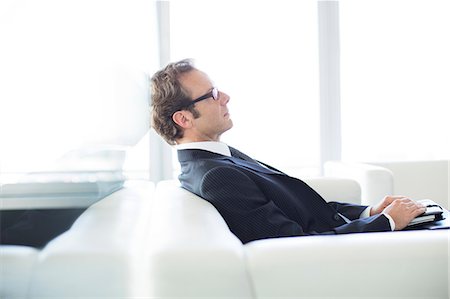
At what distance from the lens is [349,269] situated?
111 centimetres

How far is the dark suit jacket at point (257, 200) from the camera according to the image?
1529 millimetres

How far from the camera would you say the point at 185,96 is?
2182mm

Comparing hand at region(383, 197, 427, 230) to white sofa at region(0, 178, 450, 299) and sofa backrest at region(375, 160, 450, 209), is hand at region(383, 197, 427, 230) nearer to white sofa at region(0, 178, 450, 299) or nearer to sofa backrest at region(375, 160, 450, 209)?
white sofa at region(0, 178, 450, 299)

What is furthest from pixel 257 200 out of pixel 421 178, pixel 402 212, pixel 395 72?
pixel 395 72

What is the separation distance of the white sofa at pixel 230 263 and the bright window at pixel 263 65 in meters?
3.54

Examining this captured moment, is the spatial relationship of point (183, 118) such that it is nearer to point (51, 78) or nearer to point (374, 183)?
point (374, 183)

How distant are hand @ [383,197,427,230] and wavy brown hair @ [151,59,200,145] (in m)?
0.83

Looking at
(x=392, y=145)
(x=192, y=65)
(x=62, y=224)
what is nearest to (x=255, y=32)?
(x=392, y=145)

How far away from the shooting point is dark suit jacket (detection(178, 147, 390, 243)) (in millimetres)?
1529

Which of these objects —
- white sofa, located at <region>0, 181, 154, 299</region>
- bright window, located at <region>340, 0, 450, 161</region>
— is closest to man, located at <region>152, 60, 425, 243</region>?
white sofa, located at <region>0, 181, 154, 299</region>

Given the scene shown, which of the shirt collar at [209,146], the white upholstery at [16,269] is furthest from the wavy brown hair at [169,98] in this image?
the white upholstery at [16,269]

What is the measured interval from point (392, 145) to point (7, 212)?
15.4 ft

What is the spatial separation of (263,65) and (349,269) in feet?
12.5

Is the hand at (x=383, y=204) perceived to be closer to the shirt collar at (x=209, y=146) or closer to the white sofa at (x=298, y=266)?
the shirt collar at (x=209, y=146)
